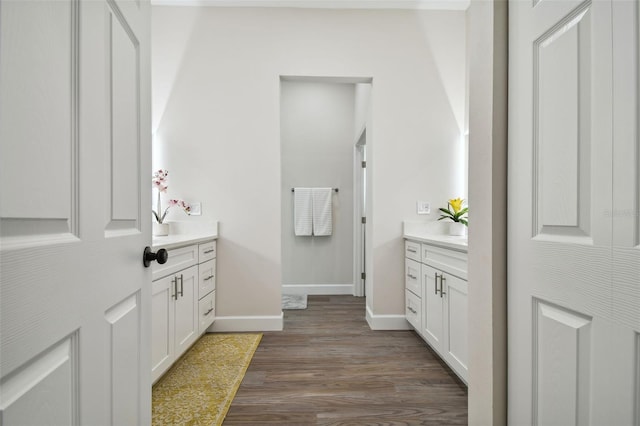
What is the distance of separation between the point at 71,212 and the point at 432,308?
2275 mm

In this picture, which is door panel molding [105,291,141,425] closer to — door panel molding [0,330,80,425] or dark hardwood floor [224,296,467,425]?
door panel molding [0,330,80,425]

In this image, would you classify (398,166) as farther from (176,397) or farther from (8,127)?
(8,127)

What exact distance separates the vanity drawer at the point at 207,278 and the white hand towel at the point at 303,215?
174 centimetres

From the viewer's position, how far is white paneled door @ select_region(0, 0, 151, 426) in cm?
45

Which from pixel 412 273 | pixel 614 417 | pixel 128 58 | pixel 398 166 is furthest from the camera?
pixel 398 166

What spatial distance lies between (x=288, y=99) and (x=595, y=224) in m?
4.34

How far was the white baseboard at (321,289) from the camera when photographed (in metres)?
4.56

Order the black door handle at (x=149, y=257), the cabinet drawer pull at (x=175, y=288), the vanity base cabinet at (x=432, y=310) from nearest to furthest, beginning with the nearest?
the black door handle at (x=149, y=257) → the cabinet drawer pull at (x=175, y=288) → the vanity base cabinet at (x=432, y=310)

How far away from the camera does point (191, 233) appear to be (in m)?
2.96

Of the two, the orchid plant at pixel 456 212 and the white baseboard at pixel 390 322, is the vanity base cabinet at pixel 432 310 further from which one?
the orchid plant at pixel 456 212

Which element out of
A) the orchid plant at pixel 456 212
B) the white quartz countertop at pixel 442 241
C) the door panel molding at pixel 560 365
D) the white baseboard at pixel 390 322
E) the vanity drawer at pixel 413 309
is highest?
the orchid plant at pixel 456 212

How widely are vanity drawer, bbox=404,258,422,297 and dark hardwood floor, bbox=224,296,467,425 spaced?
1.31ft

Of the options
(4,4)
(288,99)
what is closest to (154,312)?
(4,4)

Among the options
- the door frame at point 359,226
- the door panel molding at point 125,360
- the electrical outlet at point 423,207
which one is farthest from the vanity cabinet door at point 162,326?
the door frame at point 359,226
